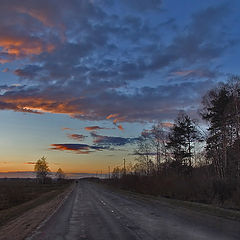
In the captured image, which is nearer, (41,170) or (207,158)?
(207,158)

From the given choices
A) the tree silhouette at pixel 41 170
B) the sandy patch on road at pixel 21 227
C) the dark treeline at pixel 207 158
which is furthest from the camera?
the tree silhouette at pixel 41 170

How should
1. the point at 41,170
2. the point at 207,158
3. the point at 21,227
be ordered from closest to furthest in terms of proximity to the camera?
the point at 21,227 < the point at 207,158 < the point at 41,170

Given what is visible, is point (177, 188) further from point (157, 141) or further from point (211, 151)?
point (157, 141)

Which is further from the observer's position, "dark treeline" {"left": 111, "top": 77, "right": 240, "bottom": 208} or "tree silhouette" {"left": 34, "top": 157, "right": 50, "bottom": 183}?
"tree silhouette" {"left": 34, "top": 157, "right": 50, "bottom": 183}

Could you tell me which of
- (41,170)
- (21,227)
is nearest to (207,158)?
(21,227)

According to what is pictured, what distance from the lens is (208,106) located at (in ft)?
132

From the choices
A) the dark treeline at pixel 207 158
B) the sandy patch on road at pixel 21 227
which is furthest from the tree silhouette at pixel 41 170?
the sandy patch on road at pixel 21 227

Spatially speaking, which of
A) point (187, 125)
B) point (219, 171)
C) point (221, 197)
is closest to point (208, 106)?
point (219, 171)

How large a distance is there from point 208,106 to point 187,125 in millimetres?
12995

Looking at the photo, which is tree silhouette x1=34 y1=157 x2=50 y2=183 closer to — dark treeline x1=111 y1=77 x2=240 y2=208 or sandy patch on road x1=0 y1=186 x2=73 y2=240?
dark treeline x1=111 y1=77 x2=240 y2=208

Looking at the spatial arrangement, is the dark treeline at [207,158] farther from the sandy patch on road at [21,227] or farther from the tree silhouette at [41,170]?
the tree silhouette at [41,170]

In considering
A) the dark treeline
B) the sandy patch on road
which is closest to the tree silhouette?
the dark treeline

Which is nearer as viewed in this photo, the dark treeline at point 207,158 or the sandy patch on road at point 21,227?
the sandy patch on road at point 21,227

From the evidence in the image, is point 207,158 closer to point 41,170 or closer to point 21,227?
point 21,227
